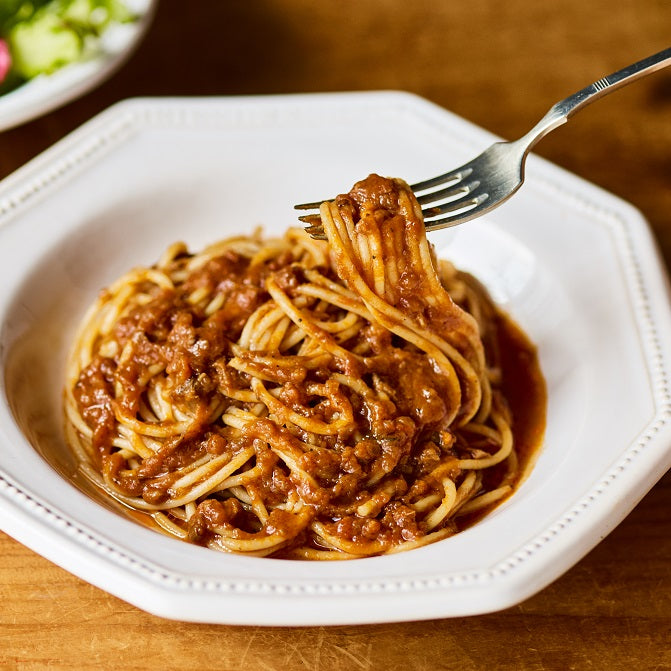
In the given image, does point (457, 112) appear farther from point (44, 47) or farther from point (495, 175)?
point (44, 47)

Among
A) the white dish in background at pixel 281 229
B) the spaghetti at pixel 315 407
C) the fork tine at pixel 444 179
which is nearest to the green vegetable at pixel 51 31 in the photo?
the white dish in background at pixel 281 229

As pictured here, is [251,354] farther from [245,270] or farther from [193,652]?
[193,652]

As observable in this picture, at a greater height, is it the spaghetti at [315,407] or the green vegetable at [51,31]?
the green vegetable at [51,31]

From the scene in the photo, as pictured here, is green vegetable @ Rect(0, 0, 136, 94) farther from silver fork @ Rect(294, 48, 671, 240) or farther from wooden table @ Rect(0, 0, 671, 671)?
silver fork @ Rect(294, 48, 671, 240)

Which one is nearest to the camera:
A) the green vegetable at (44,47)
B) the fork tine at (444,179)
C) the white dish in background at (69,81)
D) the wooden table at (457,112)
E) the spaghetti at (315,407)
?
the wooden table at (457,112)

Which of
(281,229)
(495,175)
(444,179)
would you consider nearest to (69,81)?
(281,229)

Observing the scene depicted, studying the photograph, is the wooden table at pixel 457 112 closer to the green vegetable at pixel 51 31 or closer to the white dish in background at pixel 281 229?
the white dish in background at pixel 281 229

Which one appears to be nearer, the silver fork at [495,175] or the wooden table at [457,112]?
the wooden table at [457,112]
